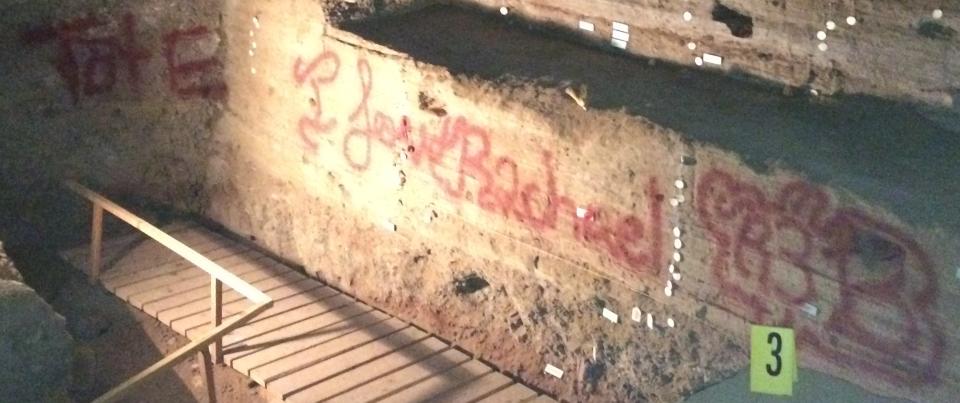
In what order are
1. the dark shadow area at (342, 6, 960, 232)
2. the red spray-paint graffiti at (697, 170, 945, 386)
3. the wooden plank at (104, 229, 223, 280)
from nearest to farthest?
the red spray-paint graffiti at (697, 170, 945, 386) < the dark shadow area at (342, 6, 960, 232) < the wooden plank at (104, 229, 223, 280)

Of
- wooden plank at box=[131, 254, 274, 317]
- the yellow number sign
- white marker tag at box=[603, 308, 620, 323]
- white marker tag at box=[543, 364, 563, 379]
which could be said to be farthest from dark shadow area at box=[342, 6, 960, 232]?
wooden plank at box=[131, 254, 274, 317]

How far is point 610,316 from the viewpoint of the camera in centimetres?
353

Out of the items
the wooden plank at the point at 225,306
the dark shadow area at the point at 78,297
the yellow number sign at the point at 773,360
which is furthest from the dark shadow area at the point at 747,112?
the dark shadow area at the point at 78,297

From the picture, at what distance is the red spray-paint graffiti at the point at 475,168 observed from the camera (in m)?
3.37

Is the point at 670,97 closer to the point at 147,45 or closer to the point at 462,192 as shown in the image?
the point at 462,192

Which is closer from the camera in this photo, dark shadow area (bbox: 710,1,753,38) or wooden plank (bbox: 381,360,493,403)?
dark shadow area (bbox: 710,1,753,38)

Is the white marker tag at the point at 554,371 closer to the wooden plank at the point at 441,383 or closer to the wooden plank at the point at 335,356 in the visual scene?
the wooden plank at the point at 441,383

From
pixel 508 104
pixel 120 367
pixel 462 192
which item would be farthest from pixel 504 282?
pixel 120 367

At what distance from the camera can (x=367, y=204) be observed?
437 centimetres

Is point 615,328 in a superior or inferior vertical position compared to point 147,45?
inferior

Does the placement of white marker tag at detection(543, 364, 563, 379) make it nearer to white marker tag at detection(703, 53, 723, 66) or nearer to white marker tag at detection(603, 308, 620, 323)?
white marker tag at detection(603, 308, 620, 323)

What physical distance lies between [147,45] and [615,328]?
2780 mm

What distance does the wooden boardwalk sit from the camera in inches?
151

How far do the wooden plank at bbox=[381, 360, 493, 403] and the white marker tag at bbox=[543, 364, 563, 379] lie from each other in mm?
251
